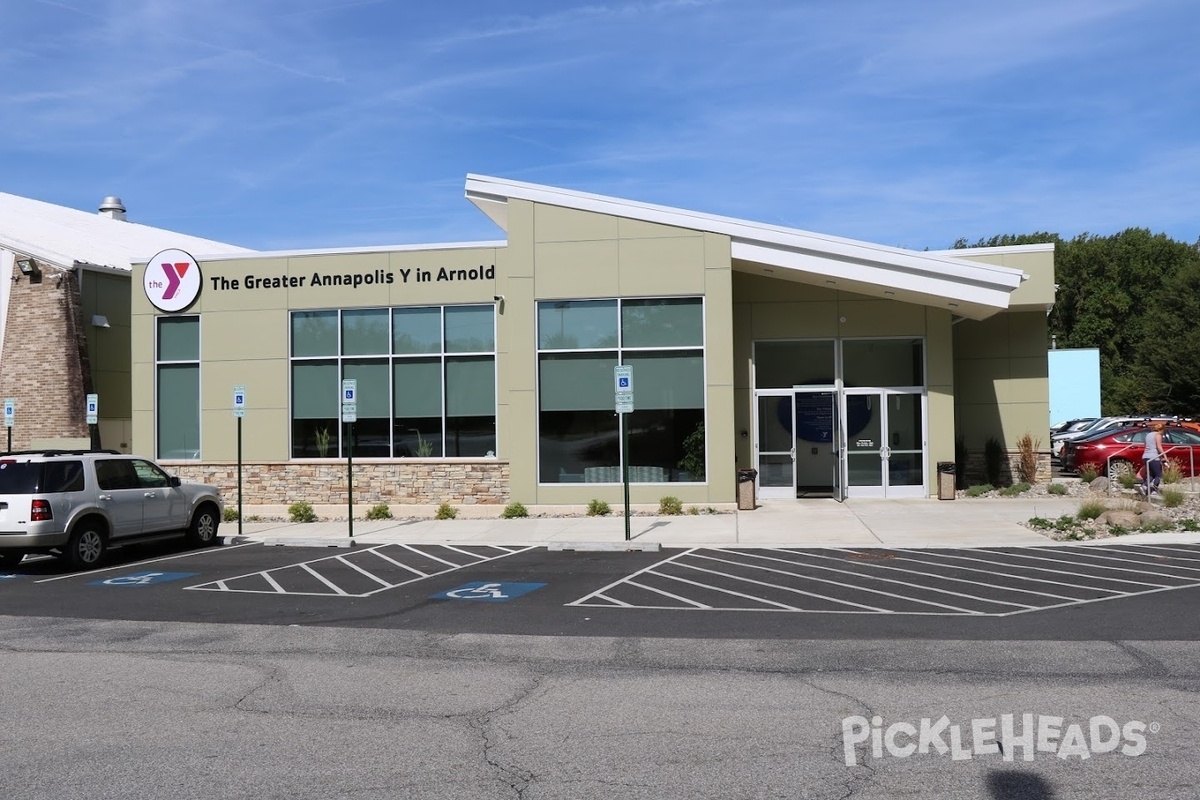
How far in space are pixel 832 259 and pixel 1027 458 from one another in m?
7.60

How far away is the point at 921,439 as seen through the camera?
77.4 ft

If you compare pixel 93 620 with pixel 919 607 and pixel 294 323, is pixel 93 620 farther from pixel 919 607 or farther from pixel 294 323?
pixel 294 323

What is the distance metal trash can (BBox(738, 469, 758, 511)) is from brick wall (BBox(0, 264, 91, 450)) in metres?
18.3

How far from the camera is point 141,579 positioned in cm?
1479

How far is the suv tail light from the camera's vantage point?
50.1 ft

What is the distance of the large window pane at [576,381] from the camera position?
22578 mm

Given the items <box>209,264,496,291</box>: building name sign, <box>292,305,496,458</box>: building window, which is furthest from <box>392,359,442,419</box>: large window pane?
<box>209,264,496,291</box>: building name sign

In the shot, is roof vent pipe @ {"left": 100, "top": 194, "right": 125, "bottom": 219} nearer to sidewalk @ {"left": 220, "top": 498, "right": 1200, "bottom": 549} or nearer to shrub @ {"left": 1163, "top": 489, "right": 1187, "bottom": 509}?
sidewalk @ {"left": 220, "top": 498, "right": 1200, "bottom": 549}

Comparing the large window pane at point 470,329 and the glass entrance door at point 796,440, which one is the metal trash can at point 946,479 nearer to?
the glass entrance door at point 796,440

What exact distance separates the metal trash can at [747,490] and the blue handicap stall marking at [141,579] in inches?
423

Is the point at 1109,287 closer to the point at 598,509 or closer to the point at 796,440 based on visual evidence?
the point at 796,440

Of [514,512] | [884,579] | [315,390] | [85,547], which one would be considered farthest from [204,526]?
[884,579]

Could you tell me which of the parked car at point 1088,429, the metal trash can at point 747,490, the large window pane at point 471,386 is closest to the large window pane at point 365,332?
the large window pane at point 471,386

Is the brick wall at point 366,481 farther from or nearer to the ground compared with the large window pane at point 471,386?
nearer to the ground
